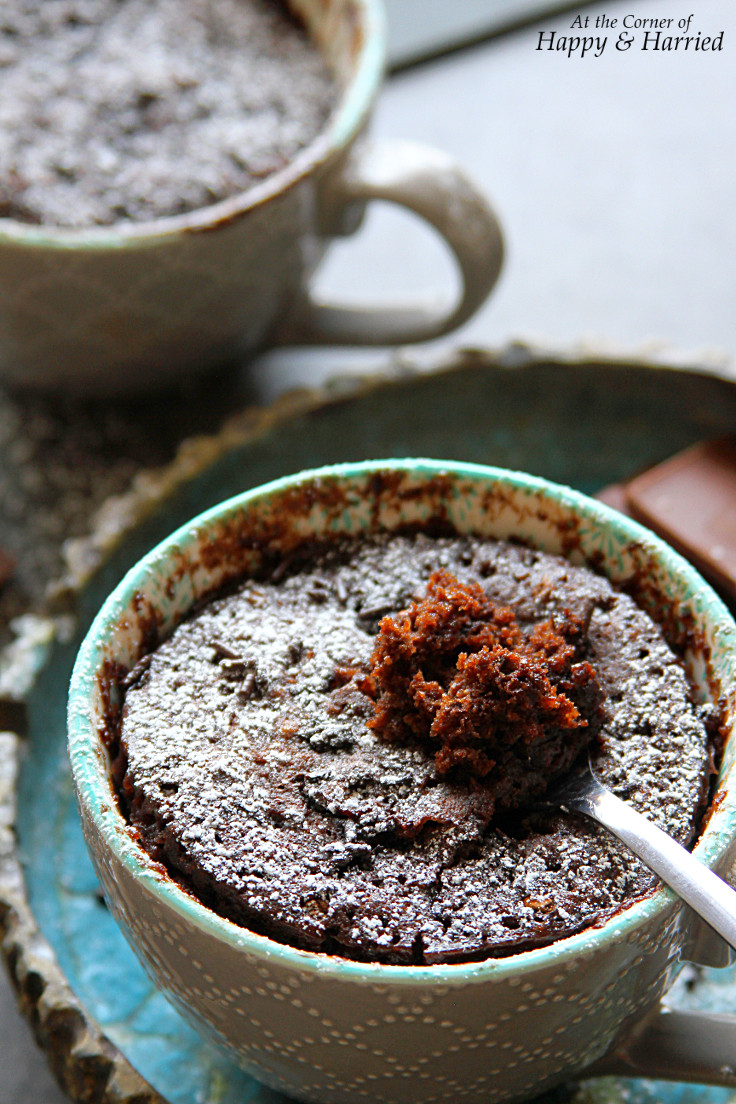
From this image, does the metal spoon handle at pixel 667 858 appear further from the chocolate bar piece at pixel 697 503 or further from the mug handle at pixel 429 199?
the mug handle at pixel 429 199

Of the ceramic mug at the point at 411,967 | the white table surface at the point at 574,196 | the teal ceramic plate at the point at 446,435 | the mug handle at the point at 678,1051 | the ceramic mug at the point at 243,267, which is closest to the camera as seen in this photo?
the ceramic mug at the point at 411,967

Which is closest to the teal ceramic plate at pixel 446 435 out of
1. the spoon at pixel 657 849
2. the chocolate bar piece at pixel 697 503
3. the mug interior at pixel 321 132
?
the chocolate bar piece at pixel 697 503

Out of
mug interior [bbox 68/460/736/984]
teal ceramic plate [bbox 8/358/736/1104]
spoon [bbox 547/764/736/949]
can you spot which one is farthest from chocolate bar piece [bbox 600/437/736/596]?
spoon [bbox 547/764/736/949]

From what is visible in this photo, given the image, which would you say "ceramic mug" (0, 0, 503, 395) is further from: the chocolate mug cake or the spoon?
the spoon

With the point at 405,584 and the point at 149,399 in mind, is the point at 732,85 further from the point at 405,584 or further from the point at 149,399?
the point at 405,584

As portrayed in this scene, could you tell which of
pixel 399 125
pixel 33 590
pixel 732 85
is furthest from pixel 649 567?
pixel 399 125

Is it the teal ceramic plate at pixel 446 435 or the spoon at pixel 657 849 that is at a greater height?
the spoon at pixel 657 849

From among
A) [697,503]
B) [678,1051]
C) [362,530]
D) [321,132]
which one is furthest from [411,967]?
[321,132]
